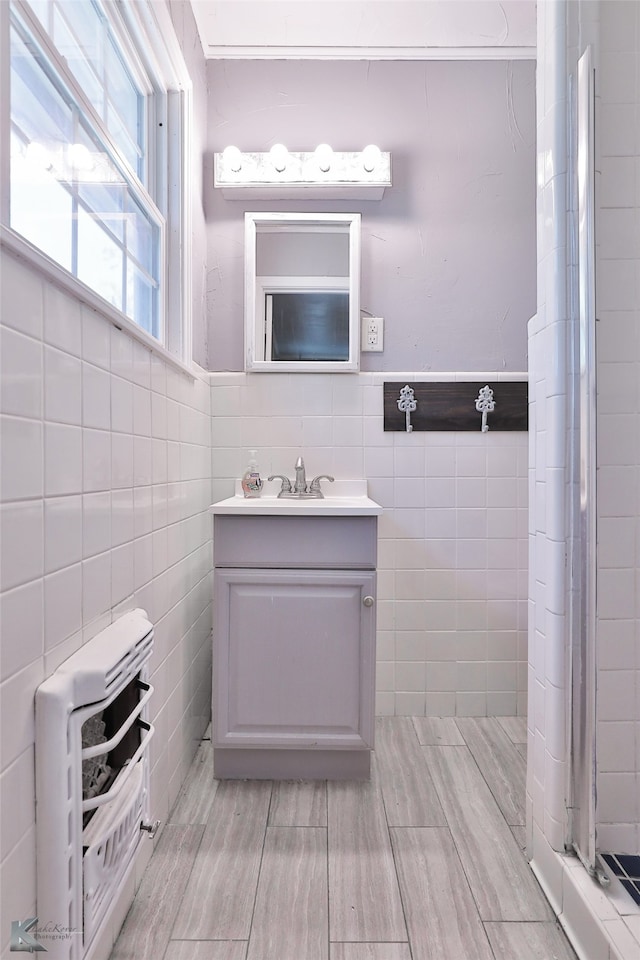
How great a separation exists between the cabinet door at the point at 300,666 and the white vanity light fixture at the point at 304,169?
1456 mm

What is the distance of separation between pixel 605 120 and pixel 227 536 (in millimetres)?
1399

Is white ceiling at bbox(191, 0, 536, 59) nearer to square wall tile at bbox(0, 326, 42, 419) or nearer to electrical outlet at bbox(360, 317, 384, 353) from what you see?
electrical outlet at bbox(360, 317, 384, 353)

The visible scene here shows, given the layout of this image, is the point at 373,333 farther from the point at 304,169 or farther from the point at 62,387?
the point at 62,387

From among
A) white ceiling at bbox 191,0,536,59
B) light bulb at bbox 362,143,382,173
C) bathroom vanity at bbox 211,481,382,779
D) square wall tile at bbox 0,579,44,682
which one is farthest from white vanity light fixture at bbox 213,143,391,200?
square wall tile at bbox 0,579,44,682

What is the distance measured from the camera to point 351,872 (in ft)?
4.37

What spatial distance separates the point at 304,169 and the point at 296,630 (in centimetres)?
168

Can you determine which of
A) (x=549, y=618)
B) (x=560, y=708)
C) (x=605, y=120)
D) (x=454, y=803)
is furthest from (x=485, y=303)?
(x=454, y=803)

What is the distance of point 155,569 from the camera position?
4.78ft

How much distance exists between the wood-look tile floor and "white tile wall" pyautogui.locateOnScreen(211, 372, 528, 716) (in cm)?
39

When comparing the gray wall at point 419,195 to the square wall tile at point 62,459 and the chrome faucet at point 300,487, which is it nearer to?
the chrome faucet at point 300,487

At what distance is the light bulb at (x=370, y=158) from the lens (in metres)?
2.13

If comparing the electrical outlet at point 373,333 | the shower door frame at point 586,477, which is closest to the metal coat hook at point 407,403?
the electrical outlet at point 373,333

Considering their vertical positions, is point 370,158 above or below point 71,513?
above

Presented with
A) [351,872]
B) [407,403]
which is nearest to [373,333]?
[407,403]
